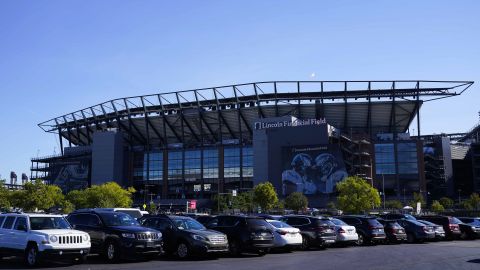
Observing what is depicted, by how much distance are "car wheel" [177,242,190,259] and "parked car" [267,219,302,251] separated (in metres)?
5.06

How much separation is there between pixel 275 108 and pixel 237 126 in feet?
49.5

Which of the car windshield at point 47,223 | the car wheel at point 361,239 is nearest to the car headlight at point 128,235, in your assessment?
the car windshield at point 47,223

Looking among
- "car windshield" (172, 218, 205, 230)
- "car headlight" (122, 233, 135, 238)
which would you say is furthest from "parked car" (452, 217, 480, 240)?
"car headlight" (122, 233, 135, 238)

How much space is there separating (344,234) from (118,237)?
14334mm

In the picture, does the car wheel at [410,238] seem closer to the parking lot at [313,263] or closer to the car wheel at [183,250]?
the parking lot at [313,263]

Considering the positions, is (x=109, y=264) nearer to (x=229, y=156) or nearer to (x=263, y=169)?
(x=263, y=169)

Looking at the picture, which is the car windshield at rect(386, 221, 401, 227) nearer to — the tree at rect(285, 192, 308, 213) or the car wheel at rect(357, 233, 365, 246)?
the car wheel at rect(357, 233, 365, 246)

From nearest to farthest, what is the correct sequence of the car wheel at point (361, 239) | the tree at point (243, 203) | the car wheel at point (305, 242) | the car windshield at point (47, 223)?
the car windshield at point (47, 223) → the car wheel at point (305, 242) → the car wheel at point (361, 239) → the tree at point (243, 203)

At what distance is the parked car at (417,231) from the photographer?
108ft

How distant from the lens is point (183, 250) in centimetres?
1995

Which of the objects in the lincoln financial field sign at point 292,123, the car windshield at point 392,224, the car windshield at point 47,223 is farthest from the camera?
the lincoln financial field sign at point 292,123

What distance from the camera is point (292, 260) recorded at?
20.0 meters

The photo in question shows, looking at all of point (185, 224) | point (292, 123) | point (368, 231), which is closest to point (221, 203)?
point (292, 123)

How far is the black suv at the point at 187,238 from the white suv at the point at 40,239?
409 cm
